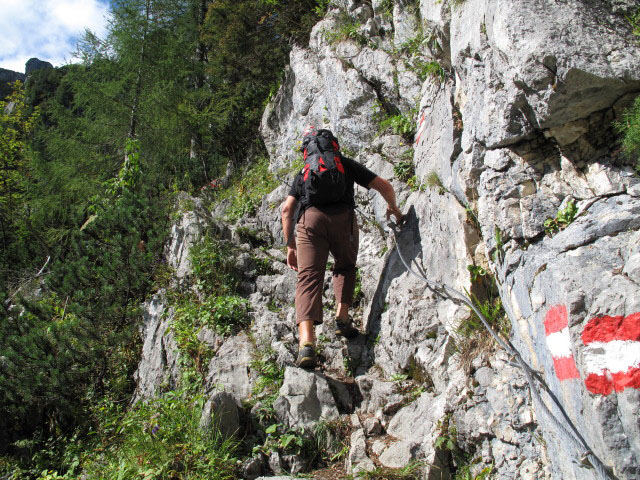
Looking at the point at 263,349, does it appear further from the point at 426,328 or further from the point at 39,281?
the point at 39,281

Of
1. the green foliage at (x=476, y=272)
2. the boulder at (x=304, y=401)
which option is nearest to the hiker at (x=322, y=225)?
the boulder at (x=304, y=401)

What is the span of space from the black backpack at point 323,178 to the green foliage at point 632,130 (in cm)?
274

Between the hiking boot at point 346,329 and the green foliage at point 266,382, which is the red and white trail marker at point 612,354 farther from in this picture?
the hiking boot at point 346,329

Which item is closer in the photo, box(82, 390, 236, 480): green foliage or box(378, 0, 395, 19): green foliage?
box(82, 390, 236, 480): green foliage

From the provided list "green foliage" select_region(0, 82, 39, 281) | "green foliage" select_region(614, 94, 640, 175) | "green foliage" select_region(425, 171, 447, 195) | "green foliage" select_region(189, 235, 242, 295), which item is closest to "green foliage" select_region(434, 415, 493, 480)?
"green foliage" select_region(614, 94, 640, 175)

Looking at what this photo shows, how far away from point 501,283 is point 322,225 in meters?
2.09

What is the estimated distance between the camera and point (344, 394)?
449 centimetres

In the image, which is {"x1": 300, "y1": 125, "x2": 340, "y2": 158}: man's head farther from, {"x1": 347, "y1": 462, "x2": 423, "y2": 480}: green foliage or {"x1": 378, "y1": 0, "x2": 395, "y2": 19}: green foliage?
{"x1": 378, "y1": 0, "x2": 395, "y2": 19}: green foliage

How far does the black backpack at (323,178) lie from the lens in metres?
5.02

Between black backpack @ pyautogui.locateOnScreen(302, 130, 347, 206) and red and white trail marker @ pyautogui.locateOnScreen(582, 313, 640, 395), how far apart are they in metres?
3.18

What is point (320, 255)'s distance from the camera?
5.00 m

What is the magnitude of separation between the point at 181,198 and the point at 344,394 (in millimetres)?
6131

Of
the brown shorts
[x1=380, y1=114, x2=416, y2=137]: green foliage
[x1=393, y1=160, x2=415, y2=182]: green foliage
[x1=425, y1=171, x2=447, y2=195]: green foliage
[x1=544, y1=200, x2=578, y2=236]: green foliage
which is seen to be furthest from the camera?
[x1=380, y1=114, x2=416, y2=137]: green foliage

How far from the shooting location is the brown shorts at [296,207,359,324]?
476 centimetres
